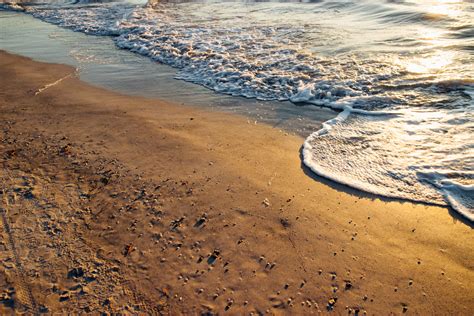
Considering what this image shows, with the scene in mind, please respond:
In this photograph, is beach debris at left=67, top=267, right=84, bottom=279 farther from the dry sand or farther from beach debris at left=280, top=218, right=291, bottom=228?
beach debris at left=280, top=218, right=291, bottom=228

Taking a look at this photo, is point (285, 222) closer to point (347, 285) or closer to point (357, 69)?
point (347, 285)

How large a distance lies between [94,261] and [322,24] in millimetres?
10274

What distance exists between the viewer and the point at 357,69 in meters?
6.91

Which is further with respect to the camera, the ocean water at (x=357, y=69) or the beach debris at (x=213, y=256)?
the ocean water at (x=357, y=69)

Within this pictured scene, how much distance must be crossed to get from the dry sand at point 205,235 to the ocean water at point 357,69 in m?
0.52

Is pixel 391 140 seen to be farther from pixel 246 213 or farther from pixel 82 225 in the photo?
pixel 82 225

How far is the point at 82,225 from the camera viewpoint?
3201mm

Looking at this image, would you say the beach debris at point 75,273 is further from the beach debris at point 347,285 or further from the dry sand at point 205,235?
the beach debris at point 347,285

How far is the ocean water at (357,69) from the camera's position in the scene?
4.05 m

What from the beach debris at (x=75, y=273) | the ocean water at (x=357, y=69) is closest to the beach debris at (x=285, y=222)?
the ocean water at (x=357, y=69)

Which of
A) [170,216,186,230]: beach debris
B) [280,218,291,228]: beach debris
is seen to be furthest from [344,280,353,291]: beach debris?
[170,216,186,230]: beach debris

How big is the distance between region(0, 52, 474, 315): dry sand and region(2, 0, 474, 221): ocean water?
0.52m

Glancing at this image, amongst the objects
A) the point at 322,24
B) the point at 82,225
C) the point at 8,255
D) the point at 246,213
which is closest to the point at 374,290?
the point at 246,213

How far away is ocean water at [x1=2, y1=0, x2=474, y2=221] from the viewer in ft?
13.3
